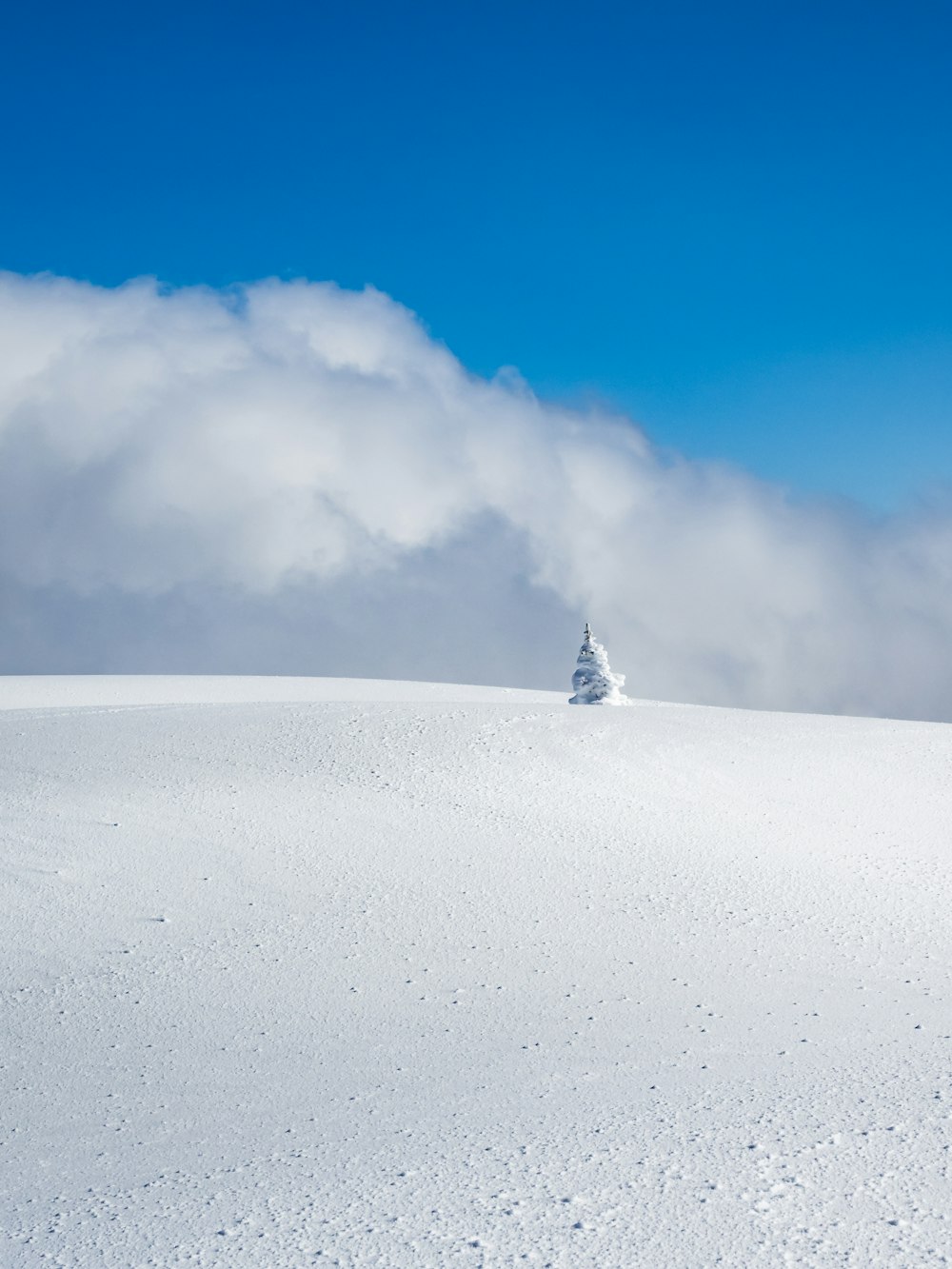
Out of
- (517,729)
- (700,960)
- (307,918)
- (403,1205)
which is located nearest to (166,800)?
(307,918)

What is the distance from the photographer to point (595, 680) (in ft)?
71.2

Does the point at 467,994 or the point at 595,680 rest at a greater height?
the point at 595,680

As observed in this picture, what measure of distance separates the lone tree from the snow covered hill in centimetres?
447

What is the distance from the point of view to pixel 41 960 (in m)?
9.05

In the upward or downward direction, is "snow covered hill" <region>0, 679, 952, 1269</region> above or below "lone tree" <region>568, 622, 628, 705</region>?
below

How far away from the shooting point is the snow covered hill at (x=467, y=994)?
16.8 ft

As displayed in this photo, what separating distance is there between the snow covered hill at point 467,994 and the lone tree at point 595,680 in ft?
14.7

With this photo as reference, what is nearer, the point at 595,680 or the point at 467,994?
the point at 467,994

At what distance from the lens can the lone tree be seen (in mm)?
21562

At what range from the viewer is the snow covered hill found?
201 inches

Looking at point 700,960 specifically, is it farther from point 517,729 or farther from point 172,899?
point 517,729

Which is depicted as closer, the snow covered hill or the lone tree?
the snow covered hill

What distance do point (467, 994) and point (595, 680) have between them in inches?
535

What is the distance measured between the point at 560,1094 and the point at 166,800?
8.04 metres
